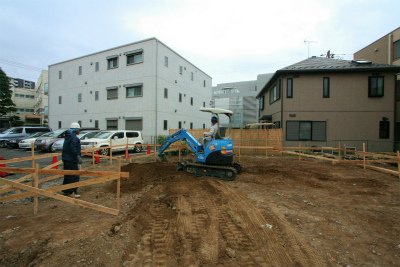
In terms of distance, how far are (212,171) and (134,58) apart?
1854cm

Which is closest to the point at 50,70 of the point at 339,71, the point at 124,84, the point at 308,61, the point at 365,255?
the point at 124,84

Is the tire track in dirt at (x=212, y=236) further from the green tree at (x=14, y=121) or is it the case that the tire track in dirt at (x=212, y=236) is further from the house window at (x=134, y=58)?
the green tree at (x=14, y=121)

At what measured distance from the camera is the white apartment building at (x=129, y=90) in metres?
20.3

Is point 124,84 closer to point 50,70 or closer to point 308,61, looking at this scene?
point 50,70

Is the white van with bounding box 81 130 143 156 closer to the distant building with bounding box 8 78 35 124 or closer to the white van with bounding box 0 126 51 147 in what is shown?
the white van with bounding box 0 126 51 147

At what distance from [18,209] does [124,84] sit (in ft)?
62.6

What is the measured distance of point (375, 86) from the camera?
48.5 ft

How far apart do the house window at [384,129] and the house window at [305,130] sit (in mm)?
3964

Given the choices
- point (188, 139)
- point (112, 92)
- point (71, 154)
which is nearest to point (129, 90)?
point (112, 92)

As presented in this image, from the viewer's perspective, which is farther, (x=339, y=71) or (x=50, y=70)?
(x=50, y=70)

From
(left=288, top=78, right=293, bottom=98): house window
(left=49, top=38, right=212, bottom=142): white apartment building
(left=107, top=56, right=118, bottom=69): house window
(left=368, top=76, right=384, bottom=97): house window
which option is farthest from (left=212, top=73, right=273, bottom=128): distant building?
(left=368, top=76, right=384, bottom=97): house window

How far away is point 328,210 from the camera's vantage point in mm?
4445

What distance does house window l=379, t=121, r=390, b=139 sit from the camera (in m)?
14.7

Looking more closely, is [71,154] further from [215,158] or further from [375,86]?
[375,86]
